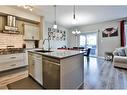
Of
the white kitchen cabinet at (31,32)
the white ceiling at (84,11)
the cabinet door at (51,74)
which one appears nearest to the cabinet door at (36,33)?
the white kitchen cabinet at (31,32)

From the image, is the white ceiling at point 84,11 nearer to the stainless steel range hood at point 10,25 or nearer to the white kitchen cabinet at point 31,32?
the white kitchen cabinet at point 31,32

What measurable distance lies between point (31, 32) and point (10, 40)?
45.3 inches

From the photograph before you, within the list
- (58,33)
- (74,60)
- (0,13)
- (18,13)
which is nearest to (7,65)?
(0,13)

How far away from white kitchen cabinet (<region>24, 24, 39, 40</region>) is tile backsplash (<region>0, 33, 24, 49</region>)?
0.97ft

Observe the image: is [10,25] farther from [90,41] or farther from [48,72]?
[90,41]

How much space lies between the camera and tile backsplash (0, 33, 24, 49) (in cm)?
438

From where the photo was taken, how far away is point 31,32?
214 inches

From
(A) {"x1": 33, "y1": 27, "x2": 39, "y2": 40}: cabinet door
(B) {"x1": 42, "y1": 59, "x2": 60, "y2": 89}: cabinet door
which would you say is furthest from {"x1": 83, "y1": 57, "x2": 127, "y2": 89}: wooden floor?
(A) {"x1": 33, "y1": 27, "x2": 39, "y2": 40}: cabinet door

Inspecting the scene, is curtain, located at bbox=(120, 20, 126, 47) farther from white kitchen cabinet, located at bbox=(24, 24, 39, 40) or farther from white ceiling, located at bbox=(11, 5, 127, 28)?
white kitchen cabinet, located at bbox=(24, 24, 39, 40)

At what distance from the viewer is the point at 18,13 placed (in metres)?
4.77

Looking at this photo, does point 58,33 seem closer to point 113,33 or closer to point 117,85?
point 113,33

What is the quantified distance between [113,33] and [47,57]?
6.38 meters

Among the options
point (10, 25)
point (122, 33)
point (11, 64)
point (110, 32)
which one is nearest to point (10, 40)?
point (10, 25)

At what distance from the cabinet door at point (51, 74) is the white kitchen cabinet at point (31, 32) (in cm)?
322
